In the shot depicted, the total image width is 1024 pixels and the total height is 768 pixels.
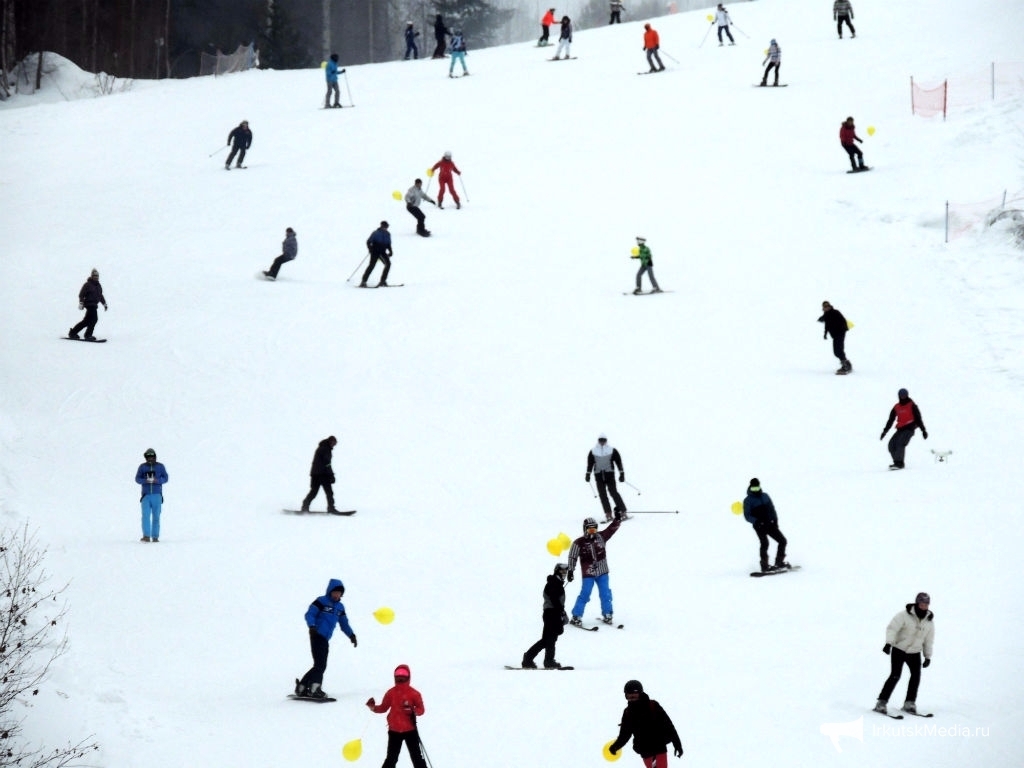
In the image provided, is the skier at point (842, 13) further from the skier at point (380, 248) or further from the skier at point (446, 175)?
the skier at point (380, 248)

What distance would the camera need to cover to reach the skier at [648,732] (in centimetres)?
941

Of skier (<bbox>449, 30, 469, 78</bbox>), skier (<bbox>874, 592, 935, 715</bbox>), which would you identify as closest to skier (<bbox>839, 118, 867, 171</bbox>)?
skier (<bbox>449, 30, 469, 78</bbox>)

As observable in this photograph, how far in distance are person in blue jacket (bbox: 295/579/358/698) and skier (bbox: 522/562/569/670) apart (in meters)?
1.79

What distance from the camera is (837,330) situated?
2175cm

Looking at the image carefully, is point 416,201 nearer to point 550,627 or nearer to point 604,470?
point 604,470

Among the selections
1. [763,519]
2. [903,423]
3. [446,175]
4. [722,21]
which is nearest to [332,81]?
[446,175]

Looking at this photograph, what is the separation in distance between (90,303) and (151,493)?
8.54m

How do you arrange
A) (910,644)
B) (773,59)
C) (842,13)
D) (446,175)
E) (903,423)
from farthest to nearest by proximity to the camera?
(842,13), (773,59), (446,175), (903,423), (910,644)

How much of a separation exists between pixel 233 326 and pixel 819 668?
1617 centimetres

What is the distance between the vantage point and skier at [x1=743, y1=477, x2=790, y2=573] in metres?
14.4

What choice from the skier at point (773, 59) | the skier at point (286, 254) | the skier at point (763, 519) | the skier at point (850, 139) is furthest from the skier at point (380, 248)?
the skier at point (773, 59)

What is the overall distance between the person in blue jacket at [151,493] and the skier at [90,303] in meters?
8.08

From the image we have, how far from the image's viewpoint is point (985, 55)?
123ft

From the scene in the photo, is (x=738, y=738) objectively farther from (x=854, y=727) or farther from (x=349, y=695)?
(x=349, y=695)
